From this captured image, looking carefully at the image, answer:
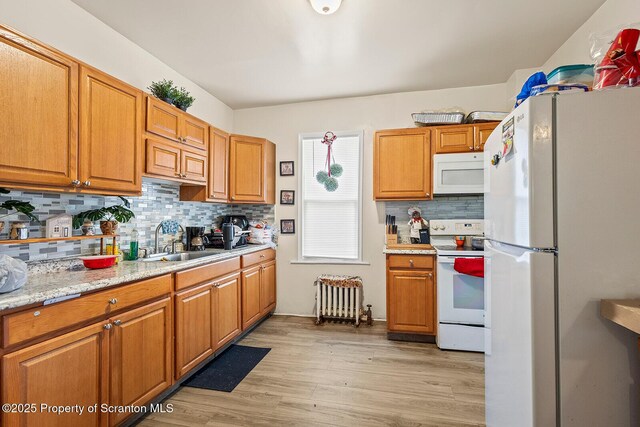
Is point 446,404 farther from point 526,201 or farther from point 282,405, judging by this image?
point 526,201

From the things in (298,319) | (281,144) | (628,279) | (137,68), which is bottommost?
(298,319)

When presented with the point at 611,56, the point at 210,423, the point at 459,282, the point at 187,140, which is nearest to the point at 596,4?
the point at 611,56

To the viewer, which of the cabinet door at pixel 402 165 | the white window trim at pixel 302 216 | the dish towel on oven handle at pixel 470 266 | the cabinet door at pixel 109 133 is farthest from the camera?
the white window trim at pixel 302 216

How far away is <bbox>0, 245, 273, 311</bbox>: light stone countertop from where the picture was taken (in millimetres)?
1263

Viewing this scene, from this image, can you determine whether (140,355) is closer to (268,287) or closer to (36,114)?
(36,114)

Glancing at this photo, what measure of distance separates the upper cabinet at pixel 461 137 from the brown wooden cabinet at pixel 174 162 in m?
2.45

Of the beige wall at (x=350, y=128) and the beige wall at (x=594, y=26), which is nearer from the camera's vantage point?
the beige wall at (x=594, y=26)

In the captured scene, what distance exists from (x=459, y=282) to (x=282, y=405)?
1915mm

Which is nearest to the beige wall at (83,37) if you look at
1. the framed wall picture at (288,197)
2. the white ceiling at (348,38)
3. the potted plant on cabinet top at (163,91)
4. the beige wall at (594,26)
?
the white ceiling at (348,38)

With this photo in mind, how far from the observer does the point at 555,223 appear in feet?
3.23

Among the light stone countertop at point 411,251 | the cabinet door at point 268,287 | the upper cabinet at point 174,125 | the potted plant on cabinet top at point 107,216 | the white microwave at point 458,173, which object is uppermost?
the upper cabinet at point 174,125

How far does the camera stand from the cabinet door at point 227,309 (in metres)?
2.61

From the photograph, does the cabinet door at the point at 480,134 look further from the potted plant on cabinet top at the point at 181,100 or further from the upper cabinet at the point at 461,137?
the potted plant on cabinet top at the point at 181,100

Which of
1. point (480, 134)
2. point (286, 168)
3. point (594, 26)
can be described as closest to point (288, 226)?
point (286, 168)
